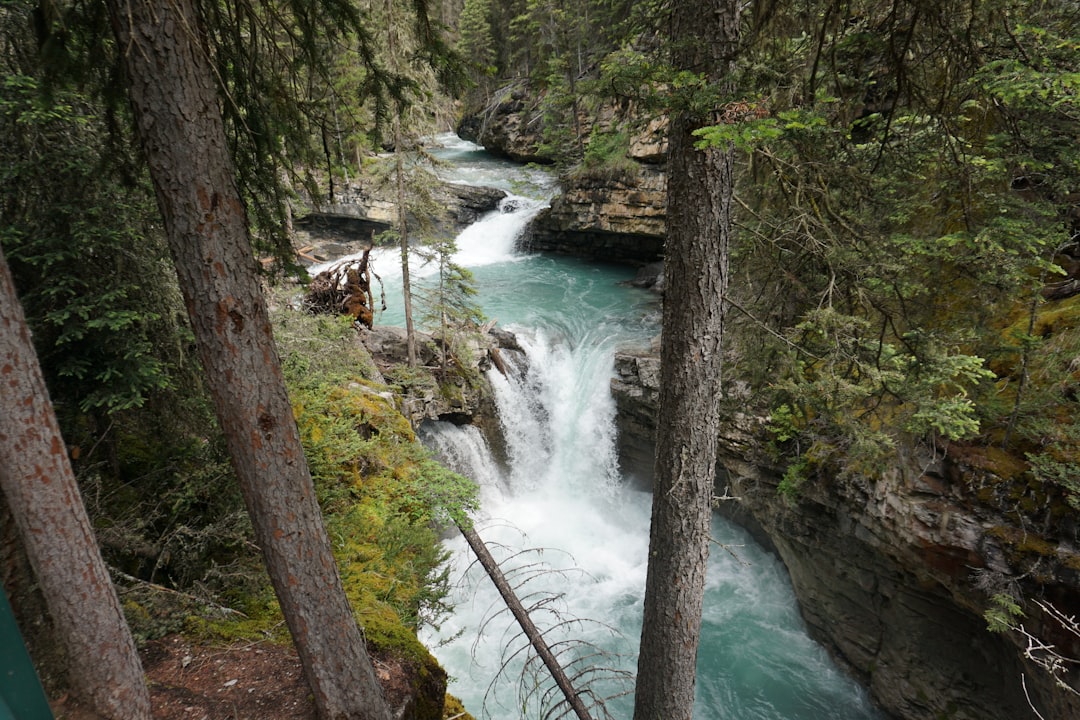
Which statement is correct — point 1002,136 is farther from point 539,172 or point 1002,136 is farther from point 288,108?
point 539,172

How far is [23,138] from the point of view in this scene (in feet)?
11.8

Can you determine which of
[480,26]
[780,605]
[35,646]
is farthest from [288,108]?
[480,26]

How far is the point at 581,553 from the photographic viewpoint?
12.2m

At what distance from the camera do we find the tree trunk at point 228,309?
99.1 inches

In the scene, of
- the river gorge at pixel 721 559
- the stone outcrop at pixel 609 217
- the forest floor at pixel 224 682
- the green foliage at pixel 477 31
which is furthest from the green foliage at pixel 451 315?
the green foliage at pixel 477 31

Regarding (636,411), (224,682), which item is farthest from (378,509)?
(636,411)

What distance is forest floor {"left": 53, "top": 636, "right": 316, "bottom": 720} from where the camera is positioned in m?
3.87

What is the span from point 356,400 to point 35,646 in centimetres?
498

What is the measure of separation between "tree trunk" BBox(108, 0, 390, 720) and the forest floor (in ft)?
2.09

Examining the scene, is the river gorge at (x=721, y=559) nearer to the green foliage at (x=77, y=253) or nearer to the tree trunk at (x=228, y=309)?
the tree trunk at (x=228, y=309)

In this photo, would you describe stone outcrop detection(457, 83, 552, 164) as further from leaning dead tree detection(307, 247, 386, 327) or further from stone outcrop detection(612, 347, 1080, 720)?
stone outcrop detection(612, 347, 1080, 720)

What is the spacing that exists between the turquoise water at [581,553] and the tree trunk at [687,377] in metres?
1.19

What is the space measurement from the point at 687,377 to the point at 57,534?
3.83 metres

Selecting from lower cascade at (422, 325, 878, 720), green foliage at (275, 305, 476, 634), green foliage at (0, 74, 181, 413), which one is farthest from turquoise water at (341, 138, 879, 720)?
green foliage at (0, 74, 181, 413)
